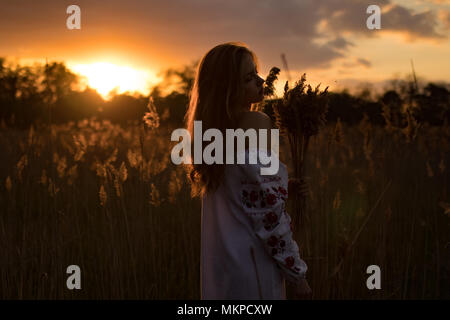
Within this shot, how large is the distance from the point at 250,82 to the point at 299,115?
0.78 feet

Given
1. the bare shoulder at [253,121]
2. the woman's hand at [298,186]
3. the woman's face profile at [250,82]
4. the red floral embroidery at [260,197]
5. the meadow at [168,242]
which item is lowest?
the meadow at [168,242]

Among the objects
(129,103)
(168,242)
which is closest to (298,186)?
(168,242)

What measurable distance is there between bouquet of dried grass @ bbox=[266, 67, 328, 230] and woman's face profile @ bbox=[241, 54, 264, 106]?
48 millimetres

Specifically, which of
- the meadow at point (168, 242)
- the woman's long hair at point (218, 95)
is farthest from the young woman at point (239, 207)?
the meadow at point (168, 242)

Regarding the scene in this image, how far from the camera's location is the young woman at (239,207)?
136cm

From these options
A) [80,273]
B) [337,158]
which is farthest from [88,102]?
[80,273]

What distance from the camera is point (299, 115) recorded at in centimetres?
150

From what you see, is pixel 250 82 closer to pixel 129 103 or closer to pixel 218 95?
pixel 218 95

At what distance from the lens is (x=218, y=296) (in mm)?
1458

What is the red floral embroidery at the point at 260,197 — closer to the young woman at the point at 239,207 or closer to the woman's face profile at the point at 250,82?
the young woman at the point at 239,207

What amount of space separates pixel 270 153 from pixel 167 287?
4.04 feet

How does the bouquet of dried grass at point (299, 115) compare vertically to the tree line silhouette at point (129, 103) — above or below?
below
